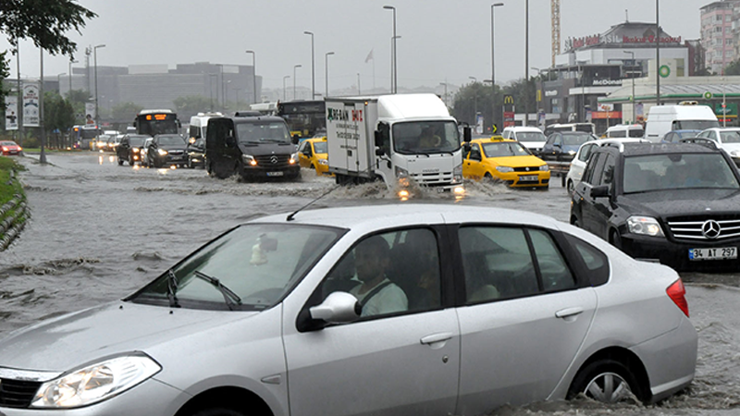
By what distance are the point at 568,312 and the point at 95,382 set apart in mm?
2546

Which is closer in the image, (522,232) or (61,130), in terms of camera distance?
(522,232)

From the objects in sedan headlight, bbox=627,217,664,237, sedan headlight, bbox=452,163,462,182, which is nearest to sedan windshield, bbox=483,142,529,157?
sedan headlight, bbox=452,163,462,182

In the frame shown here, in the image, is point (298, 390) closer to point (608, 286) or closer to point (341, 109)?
point (608, 286)

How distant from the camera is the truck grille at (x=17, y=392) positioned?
4.33 metres

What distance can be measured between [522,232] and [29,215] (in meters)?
20.0

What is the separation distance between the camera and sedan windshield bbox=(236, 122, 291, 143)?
120ft

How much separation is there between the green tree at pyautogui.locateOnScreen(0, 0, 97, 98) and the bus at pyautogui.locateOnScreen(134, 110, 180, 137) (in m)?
Result: 39.2

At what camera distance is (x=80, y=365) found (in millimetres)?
4332

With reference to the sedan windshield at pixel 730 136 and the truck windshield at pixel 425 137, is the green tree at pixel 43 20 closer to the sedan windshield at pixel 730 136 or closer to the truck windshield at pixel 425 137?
the truck windshield at pixel 425 137

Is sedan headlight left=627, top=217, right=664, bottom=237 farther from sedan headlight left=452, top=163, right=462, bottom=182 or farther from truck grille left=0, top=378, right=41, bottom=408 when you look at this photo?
sedan headlight left=452, top=163, right=462, bottom=182

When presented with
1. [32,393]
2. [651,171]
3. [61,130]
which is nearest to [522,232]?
[32,393]

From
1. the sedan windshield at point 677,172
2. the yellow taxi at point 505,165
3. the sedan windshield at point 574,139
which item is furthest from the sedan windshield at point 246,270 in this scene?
the sedan windshield at point 574,139

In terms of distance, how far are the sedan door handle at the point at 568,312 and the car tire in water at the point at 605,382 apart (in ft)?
1.00

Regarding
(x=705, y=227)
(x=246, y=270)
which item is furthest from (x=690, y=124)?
(x=246, y=270)
